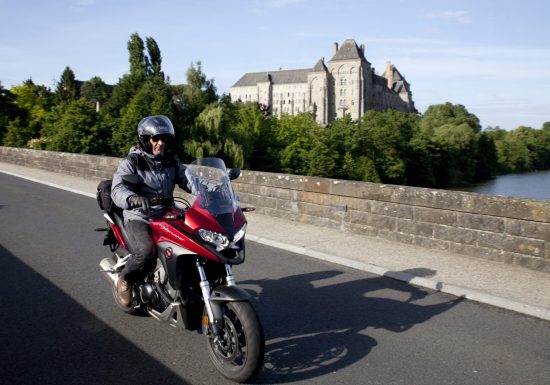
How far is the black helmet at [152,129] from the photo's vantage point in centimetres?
418

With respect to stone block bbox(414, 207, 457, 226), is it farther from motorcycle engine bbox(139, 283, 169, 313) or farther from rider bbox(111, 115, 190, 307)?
motorcycle engine bbox(139, 283, 169, 313)

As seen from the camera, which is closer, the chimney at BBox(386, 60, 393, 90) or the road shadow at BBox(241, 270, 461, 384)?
the road shadow at BBox(241, 270, 461, 384)

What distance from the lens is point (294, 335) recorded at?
4340 millimetres

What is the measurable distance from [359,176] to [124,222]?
2340 inches

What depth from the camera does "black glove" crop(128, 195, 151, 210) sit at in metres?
3.77

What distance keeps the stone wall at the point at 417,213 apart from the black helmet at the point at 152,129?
506 centimetres

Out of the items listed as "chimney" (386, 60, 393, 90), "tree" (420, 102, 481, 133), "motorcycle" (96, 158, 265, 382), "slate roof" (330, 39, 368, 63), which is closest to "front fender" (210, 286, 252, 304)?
"motorcycle" (96, 158, 265, 382)

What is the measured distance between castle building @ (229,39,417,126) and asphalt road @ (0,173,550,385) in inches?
4614

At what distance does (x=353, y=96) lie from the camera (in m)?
132

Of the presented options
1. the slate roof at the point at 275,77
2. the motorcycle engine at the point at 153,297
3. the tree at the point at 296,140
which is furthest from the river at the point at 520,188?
the slate roof at the point at 275,77

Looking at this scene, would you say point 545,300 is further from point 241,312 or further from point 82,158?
point 82,158

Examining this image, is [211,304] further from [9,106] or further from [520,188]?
[9,106]

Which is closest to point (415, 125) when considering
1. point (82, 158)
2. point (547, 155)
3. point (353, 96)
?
point (547, 155)

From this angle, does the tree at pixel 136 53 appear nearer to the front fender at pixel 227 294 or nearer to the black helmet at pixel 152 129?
the black helmet at pixel 152 129
